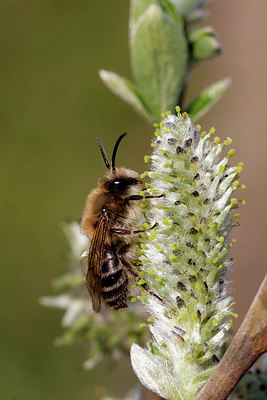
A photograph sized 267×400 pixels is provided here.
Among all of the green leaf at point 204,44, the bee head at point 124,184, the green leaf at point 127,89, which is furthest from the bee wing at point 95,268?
the green leaf at point 204,44

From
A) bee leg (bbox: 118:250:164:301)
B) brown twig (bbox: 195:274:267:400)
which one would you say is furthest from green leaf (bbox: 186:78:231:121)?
brown twig (bbox: 195:274:267:400)

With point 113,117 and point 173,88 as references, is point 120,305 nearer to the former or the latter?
point 173,88

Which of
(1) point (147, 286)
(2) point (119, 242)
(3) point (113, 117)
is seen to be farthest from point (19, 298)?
(1) point (147, 286)

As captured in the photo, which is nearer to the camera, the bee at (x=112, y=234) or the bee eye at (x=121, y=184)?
the bee at (x=112, y=234)

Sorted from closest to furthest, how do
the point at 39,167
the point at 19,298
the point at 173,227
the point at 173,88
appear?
the point at 173,227
the point at 173,88
the point at 19,298
the point at 39,167

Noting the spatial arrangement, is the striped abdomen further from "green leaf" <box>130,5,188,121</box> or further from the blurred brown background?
the blurred brown background

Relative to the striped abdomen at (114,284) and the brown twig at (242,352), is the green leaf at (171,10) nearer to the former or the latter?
the striped abdomen at (114,284)
